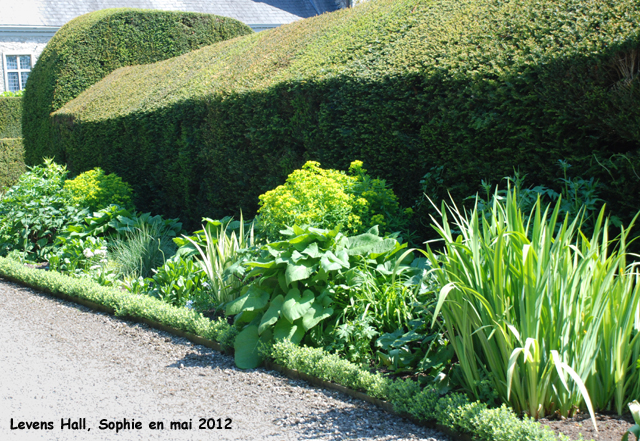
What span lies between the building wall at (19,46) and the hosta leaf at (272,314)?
24.4 m

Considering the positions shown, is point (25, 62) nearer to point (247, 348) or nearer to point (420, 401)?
point (247, 348)

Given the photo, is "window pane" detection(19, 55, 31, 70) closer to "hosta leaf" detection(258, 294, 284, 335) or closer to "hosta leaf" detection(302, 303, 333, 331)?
"hosta leaf" detection(258, 294, 284, 335)

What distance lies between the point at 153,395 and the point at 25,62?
2567cm

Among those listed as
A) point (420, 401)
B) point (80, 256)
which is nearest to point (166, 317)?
point (420, 401)

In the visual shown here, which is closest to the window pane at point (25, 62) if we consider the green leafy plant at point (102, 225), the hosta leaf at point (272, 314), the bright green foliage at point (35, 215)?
the bright green foliage at point (35, 215)

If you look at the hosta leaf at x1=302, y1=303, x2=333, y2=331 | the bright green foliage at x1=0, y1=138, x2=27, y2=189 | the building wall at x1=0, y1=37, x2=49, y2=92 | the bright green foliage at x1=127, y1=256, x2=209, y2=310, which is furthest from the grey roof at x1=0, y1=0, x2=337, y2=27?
the hosta leaf at x1=302, y1=303, x2=333, y2=331

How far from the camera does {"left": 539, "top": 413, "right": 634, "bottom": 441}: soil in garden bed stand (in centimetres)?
246

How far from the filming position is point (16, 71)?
78.0 ft

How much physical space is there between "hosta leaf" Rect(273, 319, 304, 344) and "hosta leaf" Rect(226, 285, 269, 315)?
7.9 inches

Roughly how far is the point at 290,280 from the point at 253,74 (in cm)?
448

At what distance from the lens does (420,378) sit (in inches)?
128

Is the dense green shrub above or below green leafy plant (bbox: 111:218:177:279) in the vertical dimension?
above

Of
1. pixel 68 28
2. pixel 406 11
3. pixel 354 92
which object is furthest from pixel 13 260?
pixel 68 28

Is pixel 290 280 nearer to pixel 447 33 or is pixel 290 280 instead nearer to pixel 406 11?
pixel 447 33
